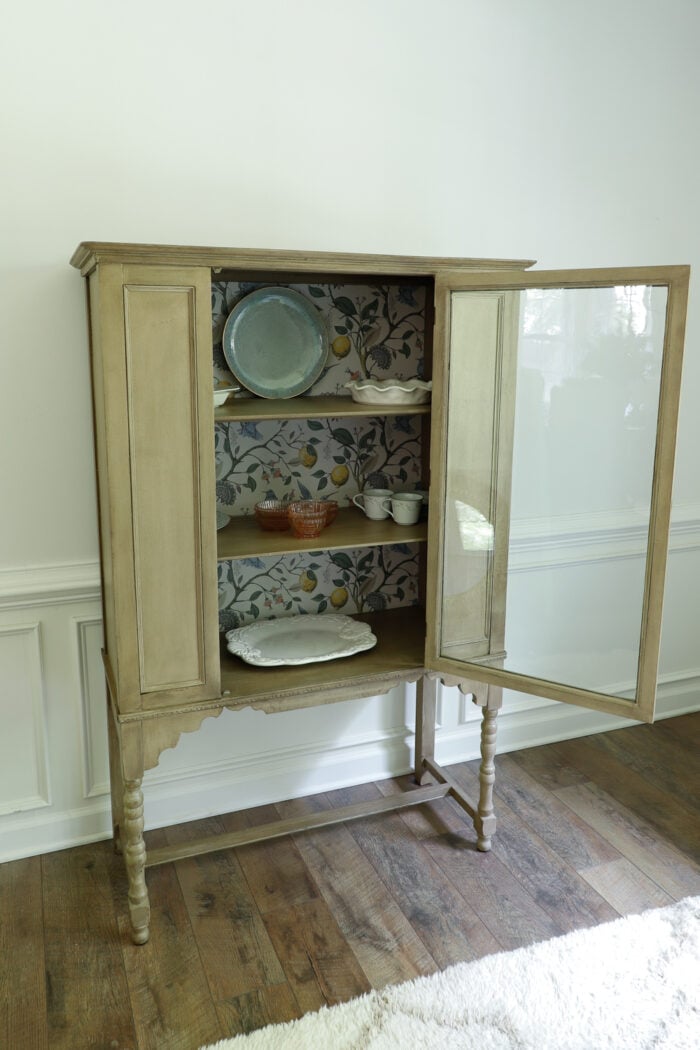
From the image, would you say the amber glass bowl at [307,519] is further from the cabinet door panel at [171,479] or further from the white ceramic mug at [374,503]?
the cabinet door panel at [171,479]

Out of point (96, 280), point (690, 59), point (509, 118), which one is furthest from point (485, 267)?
point (690, 59)

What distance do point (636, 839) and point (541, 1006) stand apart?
79 centimetres

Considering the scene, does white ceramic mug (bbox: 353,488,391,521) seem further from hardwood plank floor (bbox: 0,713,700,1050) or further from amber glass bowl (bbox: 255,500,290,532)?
hardwood plank floor (bbox: 0,713,700,1050)

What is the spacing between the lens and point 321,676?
2.30 m

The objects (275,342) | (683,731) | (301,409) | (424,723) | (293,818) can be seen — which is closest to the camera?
(301,409)

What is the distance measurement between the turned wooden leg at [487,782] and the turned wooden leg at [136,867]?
38.1 inches

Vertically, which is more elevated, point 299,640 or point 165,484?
point 165,484

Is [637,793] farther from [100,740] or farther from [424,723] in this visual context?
[100,740]

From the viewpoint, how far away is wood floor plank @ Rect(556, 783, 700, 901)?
2.40 m

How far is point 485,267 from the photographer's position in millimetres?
2262

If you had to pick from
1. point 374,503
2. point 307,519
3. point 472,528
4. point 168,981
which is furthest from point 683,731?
point 168,981

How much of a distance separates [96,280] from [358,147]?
100 cm

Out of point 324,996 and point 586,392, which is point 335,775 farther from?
point 586,392

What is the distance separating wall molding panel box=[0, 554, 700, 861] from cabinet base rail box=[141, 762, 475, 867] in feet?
0.51
